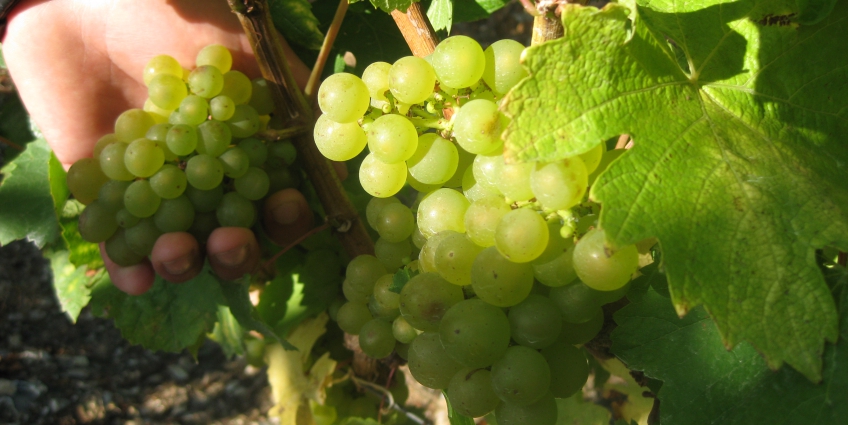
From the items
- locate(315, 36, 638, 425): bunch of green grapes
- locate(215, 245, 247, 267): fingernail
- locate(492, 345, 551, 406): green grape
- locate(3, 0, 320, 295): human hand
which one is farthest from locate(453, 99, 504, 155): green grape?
locate(3, 0, 320, 295): human hand

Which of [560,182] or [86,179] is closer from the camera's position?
[560,182]

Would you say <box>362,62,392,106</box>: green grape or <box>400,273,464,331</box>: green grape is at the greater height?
<box>362,62,392,106</box>: green grape

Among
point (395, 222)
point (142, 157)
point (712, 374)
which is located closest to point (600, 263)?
point (712, 374)

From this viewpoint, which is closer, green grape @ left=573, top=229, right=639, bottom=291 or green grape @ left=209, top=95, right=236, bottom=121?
green grape @ left=573, top=229, right=639, bottom=291

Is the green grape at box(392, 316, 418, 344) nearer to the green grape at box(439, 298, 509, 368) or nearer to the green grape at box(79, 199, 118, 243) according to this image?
the green grape at box(439, 298, 509, 368)

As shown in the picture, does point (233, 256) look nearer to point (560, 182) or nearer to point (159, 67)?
point (159, 67)

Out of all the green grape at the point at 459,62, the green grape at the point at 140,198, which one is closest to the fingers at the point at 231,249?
the green grape at the point at 140,198

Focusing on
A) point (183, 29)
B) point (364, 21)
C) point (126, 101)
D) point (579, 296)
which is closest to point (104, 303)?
point (126, 101)

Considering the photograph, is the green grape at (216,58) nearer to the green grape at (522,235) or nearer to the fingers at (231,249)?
the fingers at (231,249)
